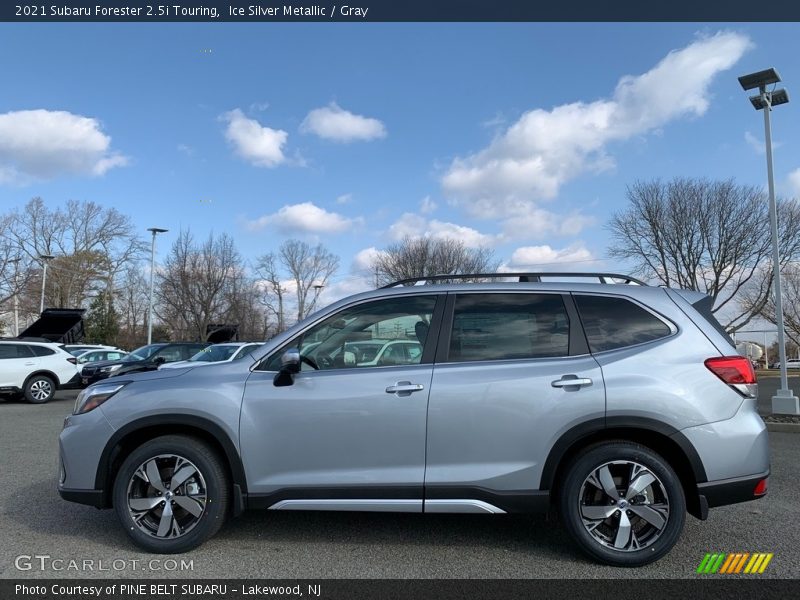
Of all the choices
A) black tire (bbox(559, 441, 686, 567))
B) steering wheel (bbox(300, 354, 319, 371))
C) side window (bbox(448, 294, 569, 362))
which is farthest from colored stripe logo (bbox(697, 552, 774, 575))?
steering wheel (bbox(300, 354, 319, 371))

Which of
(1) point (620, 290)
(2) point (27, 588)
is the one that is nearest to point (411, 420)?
(1) point (620, 290)

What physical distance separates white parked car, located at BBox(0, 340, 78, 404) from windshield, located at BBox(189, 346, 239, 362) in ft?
13.7

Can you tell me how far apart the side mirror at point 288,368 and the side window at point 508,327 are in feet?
3.42

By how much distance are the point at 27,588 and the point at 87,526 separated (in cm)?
116

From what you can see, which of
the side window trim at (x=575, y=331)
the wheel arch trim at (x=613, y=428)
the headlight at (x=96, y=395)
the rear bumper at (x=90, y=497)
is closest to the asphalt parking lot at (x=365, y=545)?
the rear bumper at (x=90, y=497)

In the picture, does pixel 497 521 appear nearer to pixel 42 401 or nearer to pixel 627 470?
pixel 627 470

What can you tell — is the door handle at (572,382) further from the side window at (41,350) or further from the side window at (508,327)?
the side window at (41,350)

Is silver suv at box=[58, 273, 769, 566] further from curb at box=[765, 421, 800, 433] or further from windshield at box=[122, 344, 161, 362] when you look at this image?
windshield at box=[122, 344, 161, 362]

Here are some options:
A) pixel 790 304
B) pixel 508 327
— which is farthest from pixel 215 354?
pixel 790 304

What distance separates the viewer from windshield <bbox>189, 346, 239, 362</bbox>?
13.5 metres

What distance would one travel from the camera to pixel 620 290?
4.07 m

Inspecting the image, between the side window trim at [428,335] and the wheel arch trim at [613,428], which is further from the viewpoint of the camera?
the side window trim at [428,335]

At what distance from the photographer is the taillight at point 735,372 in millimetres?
3682

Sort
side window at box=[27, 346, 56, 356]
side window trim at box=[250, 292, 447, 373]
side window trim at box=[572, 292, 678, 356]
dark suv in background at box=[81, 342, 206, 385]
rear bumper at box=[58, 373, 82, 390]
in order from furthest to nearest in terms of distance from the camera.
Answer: dark suv in background at box=[81, 342, 206, 385]
rear bumper at box=[58, 373, 82, 390]
side window at box=[27, 346, 56, 356]
side window trim at box=[250, 292, 447, 373]
side window trim at box=[572, 292, 678, 356]
